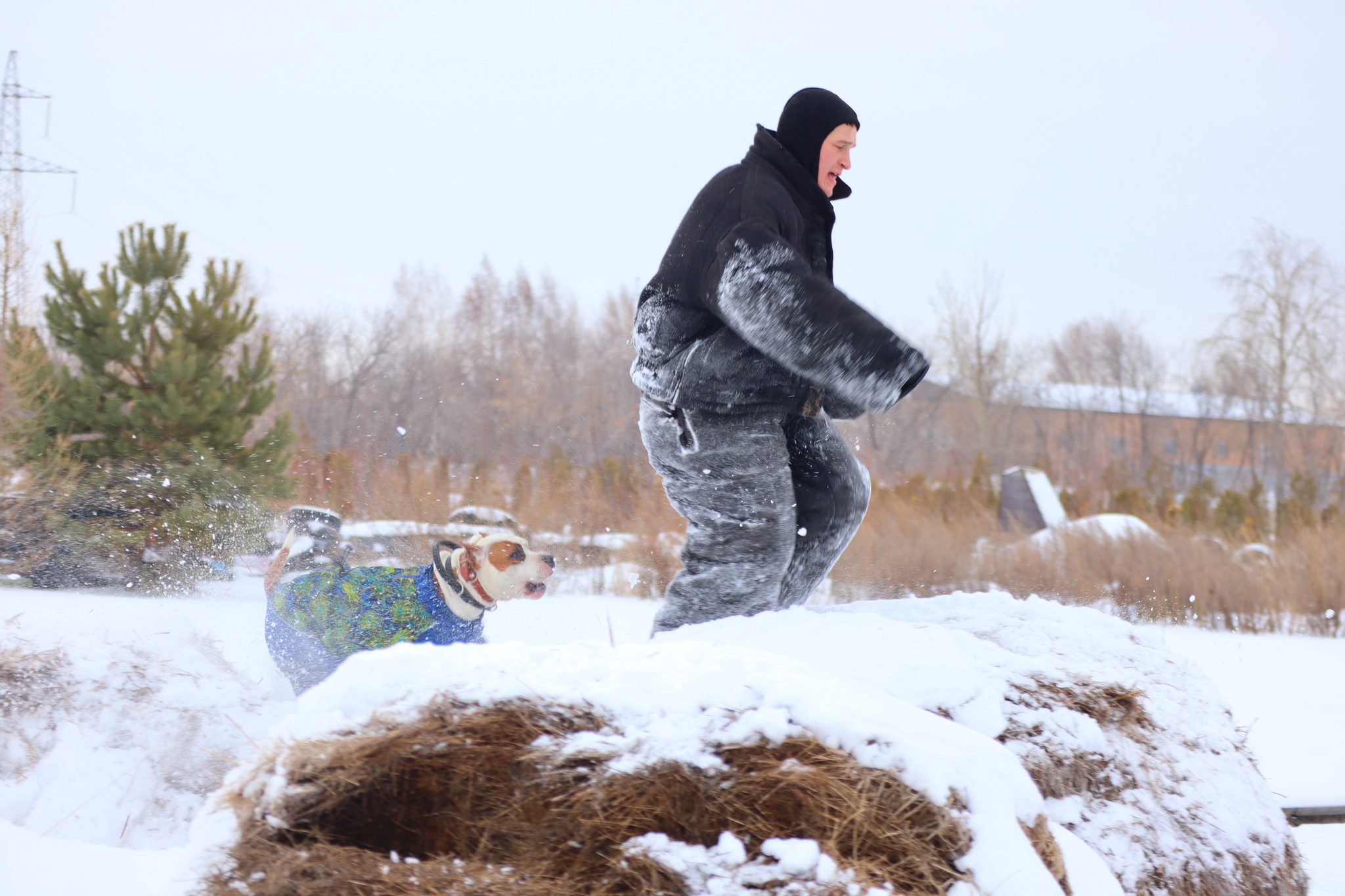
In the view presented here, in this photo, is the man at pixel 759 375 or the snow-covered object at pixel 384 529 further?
the snow-covered object at pixel 384 529

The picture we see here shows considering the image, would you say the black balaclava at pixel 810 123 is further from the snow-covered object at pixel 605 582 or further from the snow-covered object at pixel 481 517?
the snow-covered object at pixel 605 582

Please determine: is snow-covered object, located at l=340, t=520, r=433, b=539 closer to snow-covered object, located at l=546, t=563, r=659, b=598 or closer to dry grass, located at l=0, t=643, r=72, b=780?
snow-covered object, located at l=546, t=563, r=659, b=598

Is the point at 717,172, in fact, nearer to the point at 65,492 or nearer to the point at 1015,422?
the point at 65,492

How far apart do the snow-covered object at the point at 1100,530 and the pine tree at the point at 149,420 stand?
20.5ft

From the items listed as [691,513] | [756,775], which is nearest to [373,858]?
[756,775]

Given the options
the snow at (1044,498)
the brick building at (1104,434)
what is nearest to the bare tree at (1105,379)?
the brick building at (1104,434)

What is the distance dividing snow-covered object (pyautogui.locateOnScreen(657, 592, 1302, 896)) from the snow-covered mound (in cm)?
115

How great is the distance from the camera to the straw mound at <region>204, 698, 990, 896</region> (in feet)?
2.97

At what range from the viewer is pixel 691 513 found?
83.7 inches

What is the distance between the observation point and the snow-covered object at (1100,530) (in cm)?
707

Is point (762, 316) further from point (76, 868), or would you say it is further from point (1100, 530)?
point (1100, 530)

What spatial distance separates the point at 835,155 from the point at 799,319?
0.62 meters

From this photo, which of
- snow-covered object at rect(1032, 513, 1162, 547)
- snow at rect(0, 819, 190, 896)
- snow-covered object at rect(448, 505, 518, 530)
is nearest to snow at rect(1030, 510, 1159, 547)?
snow-covered object at rect(1032, 513, 1162, 547)

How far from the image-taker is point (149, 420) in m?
7.01
